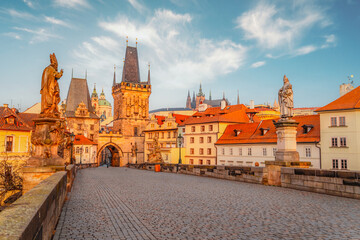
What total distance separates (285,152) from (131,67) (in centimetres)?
7451

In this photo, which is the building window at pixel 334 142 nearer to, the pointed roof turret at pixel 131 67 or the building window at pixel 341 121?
the building window at pixel 341 121

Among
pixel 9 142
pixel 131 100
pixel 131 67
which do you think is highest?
pixel 131 67

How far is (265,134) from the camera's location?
4153 cm

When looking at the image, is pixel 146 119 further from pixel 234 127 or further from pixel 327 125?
pixel 327 125

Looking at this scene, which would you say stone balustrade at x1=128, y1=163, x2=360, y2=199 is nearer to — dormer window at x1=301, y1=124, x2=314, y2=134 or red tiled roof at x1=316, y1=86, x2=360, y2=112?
red tiled roof at x1=316, y1=86, x2=360, y2=112

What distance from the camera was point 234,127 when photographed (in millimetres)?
48594

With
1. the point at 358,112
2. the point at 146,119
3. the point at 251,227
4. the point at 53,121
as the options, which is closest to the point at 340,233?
the point at 251,227

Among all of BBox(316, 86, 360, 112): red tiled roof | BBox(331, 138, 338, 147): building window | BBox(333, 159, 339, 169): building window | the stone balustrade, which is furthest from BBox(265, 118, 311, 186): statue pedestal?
BBox(331, 138, 338, 147): building window

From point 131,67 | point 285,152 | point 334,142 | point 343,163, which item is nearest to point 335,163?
point 343,163

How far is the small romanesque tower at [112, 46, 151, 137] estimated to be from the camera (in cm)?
7788

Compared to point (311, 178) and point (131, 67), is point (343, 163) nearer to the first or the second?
point (311, 178)

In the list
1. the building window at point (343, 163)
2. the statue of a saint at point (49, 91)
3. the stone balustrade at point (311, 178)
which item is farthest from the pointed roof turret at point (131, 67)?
the statue of a saint at point (49, 91)

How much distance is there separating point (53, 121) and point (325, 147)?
1235 inches

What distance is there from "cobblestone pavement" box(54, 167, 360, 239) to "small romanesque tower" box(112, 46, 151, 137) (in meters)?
67.0
